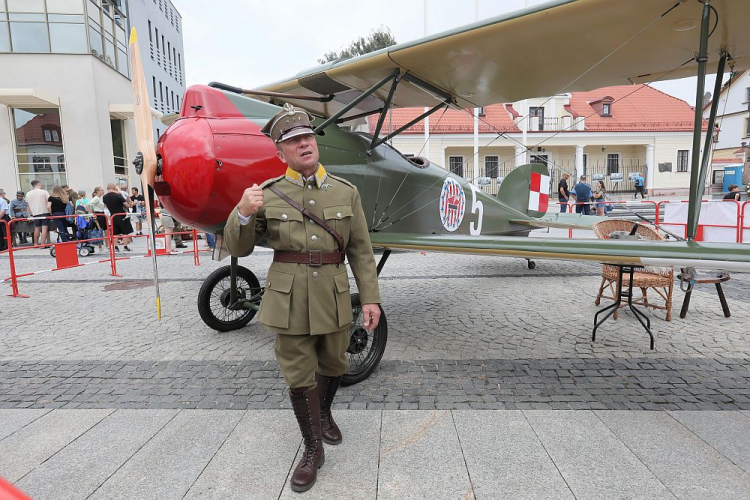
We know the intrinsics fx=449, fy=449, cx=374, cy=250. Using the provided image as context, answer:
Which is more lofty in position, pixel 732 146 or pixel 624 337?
pixel 732 146

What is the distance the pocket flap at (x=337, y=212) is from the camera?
2.25 metres

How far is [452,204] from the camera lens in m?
6.05

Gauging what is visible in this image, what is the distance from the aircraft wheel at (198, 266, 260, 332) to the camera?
4.55 meters

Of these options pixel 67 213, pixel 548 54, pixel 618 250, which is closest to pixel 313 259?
pixel 618 250

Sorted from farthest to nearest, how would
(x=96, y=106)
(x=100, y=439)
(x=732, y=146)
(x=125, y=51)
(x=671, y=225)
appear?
1. (x=732, y=146)
2. (x=125, y=51)
3. (x=96, y=106)
4. (x=671, y=225)
5. (x=100, y=439)

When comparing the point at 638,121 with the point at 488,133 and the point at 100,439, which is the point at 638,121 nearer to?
the point at 488,133

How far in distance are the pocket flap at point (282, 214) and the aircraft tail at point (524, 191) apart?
6.82 m

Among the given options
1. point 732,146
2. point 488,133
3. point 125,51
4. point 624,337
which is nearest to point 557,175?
point 488,133

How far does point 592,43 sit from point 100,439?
456 centimetres

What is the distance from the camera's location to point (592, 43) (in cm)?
369

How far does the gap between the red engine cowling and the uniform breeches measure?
62.5 inches

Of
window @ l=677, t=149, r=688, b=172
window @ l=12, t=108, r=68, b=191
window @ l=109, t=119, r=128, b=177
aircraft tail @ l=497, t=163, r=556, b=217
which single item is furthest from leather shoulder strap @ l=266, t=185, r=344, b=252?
window @ l=677, t=149, r=688, b=172

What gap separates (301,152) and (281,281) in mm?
Answer: 643

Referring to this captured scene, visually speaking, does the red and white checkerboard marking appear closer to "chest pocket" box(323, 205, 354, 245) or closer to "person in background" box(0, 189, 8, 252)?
"chest pocket" box(323, 205, 354, 245)
